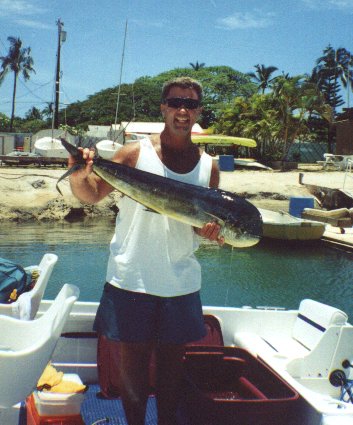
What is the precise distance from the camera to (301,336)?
487 centimetres

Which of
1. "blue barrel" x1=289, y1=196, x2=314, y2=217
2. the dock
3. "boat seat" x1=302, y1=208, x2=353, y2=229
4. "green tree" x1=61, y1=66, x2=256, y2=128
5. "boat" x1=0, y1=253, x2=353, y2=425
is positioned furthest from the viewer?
"green tree" x1=61, y1=66, x2=256, y2=128

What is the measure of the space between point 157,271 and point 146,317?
0.22 metres

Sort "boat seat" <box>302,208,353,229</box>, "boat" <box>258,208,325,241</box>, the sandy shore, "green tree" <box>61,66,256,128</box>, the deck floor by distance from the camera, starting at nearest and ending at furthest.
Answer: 1. the deck floor
2. "boat" <box>258,208,325,241</box>
3. "boat seat" <box>302,208,353,229</box>
4. the sandy shore
5. "green tree" <box>61,66,256,128</box>

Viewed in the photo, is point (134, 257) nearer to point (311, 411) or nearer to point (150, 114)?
point (311, 411)

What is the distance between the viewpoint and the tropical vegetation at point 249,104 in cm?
3994

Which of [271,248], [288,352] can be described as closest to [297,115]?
[271,248]

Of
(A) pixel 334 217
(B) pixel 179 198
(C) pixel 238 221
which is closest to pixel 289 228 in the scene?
(A) pixel 334 217

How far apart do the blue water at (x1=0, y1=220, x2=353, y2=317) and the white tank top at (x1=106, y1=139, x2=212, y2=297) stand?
10.2 meters

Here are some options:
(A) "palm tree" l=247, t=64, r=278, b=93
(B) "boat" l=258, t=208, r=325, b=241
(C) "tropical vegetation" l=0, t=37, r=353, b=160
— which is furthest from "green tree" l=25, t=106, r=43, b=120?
(B) "boat" l=258, t=208, r=325, b=241

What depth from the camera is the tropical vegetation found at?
1572 inches

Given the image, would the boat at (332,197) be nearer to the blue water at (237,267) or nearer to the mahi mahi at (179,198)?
the blue water at (237,267)

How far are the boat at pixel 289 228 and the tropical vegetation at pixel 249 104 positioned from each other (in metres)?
17.4

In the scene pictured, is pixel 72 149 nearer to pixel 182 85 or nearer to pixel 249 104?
pixel 182 85

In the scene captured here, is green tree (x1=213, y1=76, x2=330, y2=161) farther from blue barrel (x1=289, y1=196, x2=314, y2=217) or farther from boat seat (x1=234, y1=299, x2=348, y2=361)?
boat seat (x1=234, y1=299, x2=348, y2=361)
